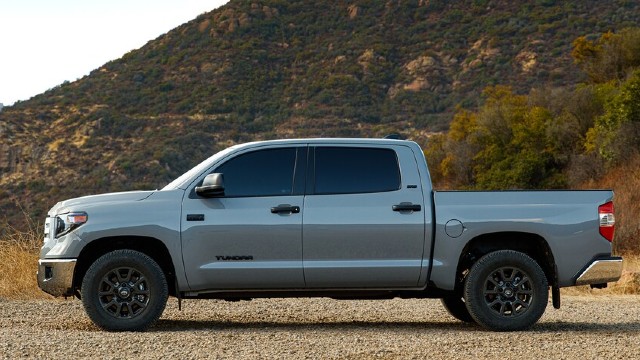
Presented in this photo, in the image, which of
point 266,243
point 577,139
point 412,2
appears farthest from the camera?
point 412,2

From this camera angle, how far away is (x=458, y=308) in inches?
466

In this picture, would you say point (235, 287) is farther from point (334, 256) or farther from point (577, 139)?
point (577, 139)

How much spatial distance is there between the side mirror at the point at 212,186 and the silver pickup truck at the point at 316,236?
0.01m

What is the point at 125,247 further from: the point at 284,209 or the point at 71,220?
the point at 284,209

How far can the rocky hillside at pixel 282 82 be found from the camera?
62.1m

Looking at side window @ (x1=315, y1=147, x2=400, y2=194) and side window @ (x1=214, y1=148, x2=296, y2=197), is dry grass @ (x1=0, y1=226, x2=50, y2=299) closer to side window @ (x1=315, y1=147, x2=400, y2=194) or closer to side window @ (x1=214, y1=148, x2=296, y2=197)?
side window @ (x1=214, y1=148, x2=296, y2=197)

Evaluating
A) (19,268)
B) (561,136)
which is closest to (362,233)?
(19,268)

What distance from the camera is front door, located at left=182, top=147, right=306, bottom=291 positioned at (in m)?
10.2

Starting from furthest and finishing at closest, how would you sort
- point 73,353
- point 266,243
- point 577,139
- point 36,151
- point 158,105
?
point 158,105 < point 36,151 < point 577,139 < point 266,243 < point 73,353

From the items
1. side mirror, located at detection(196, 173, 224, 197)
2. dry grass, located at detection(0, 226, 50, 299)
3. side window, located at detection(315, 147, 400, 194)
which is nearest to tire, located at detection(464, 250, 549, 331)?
side window, located at detection(315, 147, 400, 194)

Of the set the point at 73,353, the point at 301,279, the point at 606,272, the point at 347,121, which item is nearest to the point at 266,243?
the point at 301,279

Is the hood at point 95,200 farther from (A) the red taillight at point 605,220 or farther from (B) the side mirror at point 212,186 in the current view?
(A) the red taillight at point 605,220

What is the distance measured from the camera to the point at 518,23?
2817 inches

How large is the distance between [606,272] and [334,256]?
2.61 metres
